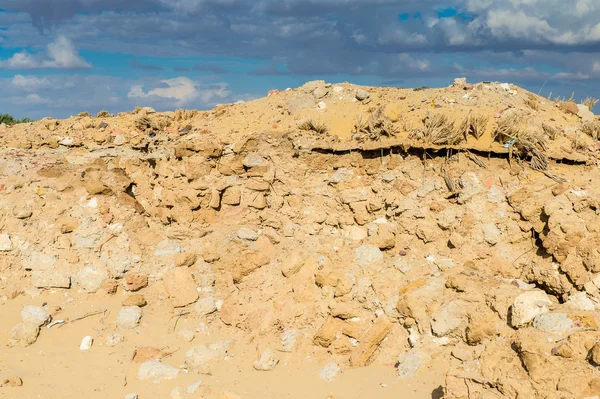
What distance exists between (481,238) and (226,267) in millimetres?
4280

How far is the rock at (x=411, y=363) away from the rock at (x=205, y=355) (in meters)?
2.66

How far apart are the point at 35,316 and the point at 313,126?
5.67 m

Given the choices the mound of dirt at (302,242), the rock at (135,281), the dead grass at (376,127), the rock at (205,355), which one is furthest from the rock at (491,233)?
the rock at (135,281)

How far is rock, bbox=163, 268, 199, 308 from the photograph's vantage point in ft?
28.0

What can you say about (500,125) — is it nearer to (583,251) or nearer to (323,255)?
(583,251)

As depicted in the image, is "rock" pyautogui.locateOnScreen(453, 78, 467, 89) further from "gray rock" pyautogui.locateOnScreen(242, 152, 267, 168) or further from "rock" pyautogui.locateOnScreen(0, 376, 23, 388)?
"rock" pyautogui.locateOnScreen(0, 376, 23, 388)

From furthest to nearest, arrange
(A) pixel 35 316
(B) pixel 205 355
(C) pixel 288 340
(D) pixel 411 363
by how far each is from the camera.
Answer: (A) pixel 35 316 < (C) pixel 288 340 < (B) pixel 205 355 < (D) pixel 411 363

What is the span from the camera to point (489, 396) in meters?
5.38

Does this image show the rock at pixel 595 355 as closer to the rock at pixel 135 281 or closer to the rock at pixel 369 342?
the rock at pixel 369 342

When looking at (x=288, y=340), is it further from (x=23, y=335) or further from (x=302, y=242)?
(x=23, y=335)

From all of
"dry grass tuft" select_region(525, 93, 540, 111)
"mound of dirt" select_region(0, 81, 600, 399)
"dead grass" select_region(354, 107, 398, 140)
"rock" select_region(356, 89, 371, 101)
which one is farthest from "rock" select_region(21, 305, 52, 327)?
"dry grass tuft" select_region(525, 93, 540, 111)

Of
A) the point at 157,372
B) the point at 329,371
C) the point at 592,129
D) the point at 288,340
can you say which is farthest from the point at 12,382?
the point at 592,129

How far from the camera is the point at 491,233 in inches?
315

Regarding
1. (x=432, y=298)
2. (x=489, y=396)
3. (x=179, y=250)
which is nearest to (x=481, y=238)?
(x=432, y=298)
